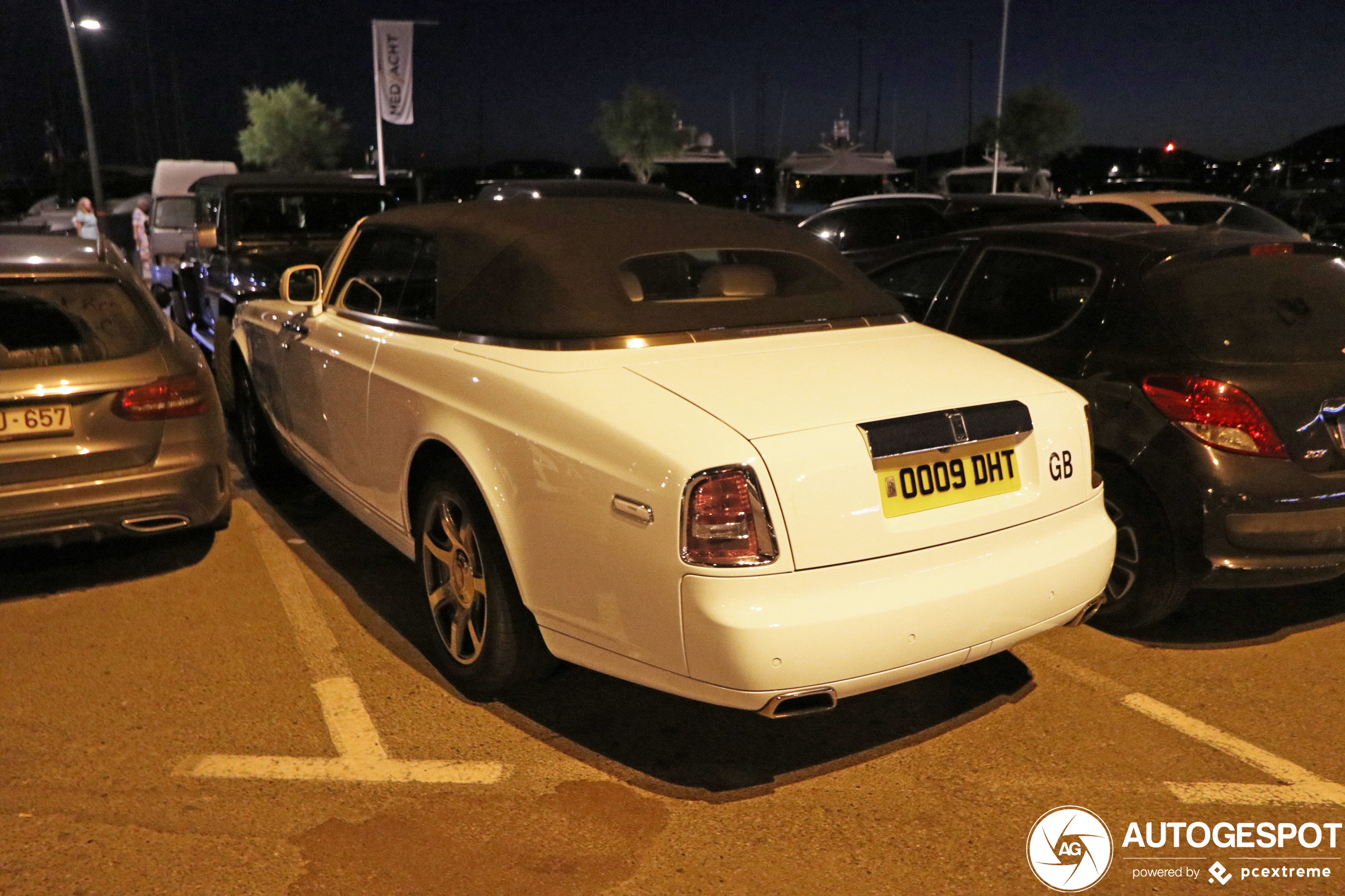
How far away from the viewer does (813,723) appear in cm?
344

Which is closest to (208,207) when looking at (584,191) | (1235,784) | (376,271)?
(584,191)

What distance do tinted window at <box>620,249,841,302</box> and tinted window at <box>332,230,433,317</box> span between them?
0.83 meters

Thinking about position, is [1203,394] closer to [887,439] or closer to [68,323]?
[887,439]

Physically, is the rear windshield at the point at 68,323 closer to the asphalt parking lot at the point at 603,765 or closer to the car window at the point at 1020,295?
the asphalt parking lot at the point at 603,765

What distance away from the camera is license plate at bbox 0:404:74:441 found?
13.3 ft

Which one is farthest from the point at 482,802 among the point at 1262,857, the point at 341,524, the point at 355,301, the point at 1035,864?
the point at 341,524

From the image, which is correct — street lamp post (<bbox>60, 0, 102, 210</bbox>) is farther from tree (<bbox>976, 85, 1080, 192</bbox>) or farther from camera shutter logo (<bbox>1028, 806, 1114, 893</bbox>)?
tree (<bbox>976, 85, 1080, 192</bbox>)

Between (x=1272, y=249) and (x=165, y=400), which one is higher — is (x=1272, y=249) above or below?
above

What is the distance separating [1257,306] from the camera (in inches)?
153

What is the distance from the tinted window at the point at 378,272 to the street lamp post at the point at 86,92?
1891cm

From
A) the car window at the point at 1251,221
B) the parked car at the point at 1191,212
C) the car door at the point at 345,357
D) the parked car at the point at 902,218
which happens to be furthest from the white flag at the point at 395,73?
the car door at the point at 345,357

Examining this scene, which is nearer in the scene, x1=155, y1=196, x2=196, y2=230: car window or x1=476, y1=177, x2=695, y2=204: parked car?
x1=476, y1=177, x2=695, y2=204: parked car

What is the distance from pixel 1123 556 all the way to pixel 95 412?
4017mm

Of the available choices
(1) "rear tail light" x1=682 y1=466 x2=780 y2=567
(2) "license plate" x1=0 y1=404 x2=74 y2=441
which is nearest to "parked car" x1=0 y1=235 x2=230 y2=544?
(2) "license plate" x1=0 y1=404 x2=74 y2=441
